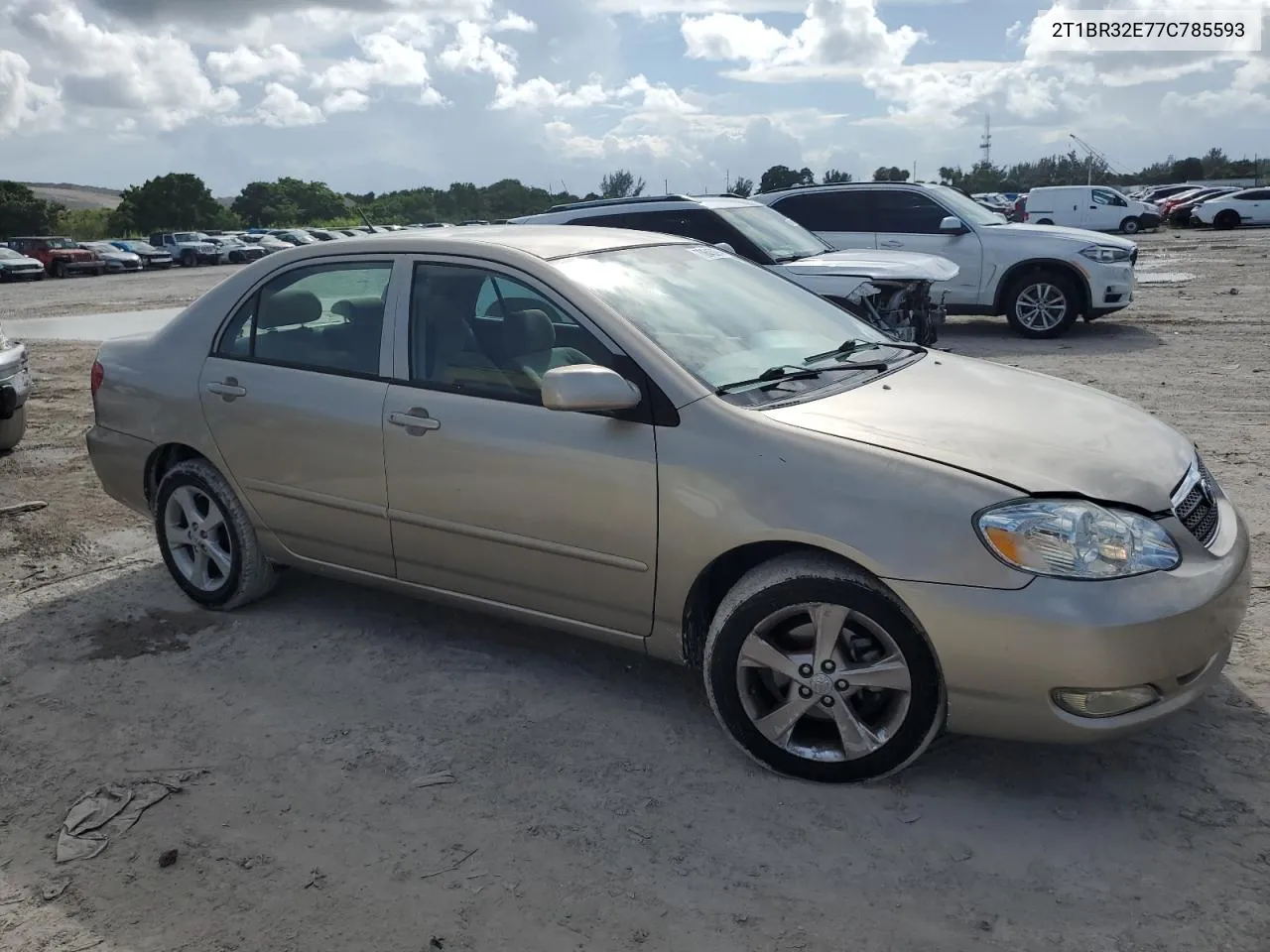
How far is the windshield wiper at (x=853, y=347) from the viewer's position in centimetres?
415

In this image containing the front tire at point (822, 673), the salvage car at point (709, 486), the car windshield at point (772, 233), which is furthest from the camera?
the car windshield at point (772, 233)

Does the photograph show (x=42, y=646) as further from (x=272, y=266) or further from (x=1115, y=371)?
(x=1115, y=371)

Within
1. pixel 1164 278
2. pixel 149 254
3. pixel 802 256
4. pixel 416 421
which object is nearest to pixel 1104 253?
pixel 802 256

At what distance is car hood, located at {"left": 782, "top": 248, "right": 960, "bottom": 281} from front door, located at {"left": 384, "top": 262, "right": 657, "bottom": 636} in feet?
18.7

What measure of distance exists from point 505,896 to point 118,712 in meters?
1.96

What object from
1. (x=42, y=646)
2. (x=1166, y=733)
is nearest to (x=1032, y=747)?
(x=1166, y=733)

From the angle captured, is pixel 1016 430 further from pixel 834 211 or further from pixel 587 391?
pixel 834 211

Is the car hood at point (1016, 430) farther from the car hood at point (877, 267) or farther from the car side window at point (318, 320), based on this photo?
the car hood at point (877, 267)

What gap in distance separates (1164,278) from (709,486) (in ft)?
62.6

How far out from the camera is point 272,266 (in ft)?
16.0

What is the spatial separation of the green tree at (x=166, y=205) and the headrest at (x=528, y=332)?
7624 centimetres

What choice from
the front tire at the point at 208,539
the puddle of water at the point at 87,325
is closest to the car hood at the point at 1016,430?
the front tire at the point at 208,539

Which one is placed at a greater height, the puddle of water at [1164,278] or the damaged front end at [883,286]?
the damaged front end at [883,286]

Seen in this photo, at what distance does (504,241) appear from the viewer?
4.30 metres
